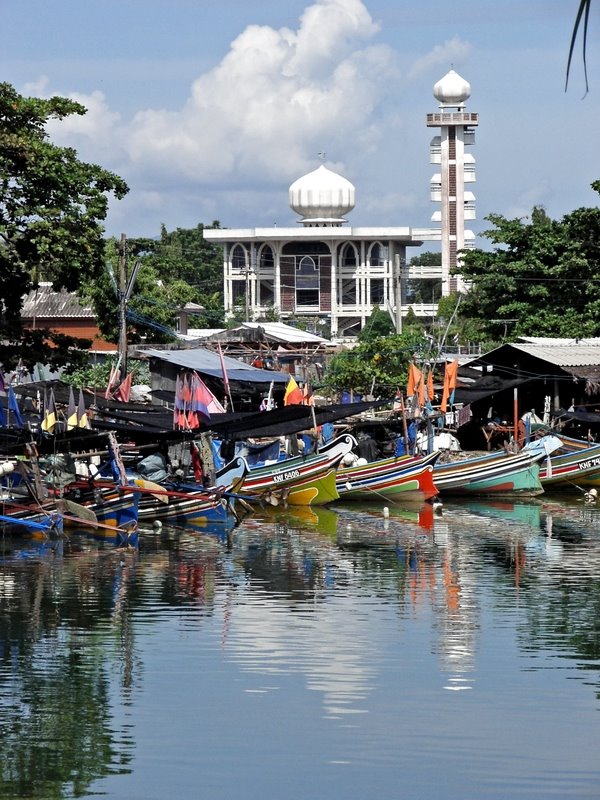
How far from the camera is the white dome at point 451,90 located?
3526 inches

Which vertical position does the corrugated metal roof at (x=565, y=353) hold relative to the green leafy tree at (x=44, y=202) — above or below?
below

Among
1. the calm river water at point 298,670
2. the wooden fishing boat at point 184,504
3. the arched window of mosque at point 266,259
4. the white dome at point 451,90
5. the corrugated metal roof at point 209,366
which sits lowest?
the calm river water at point 298,670

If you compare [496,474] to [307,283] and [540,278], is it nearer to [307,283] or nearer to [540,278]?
[540,278]

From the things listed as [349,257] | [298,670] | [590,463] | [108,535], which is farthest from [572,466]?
[349,257]

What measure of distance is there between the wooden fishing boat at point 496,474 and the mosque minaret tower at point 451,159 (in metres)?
59.7

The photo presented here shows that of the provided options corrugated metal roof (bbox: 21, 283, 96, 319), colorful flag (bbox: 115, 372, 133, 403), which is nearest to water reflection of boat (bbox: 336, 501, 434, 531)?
colorful flag (bbox: 115, 372, 133, 403)

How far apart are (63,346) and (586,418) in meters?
12.2

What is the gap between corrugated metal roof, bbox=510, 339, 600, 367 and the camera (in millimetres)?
32537

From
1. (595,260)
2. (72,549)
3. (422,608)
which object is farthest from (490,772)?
(595,260)

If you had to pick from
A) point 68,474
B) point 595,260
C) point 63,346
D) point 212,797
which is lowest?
point 212,797

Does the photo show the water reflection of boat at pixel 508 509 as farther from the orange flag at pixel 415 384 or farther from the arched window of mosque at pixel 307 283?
the arched window of mosque at pixel 307 283

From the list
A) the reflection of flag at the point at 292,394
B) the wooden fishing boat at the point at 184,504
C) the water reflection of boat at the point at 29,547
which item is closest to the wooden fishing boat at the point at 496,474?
the reflection of flag at the point at 292,394

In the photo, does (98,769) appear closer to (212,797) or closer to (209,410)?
(212,797)

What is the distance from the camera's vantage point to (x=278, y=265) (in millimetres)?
89062
